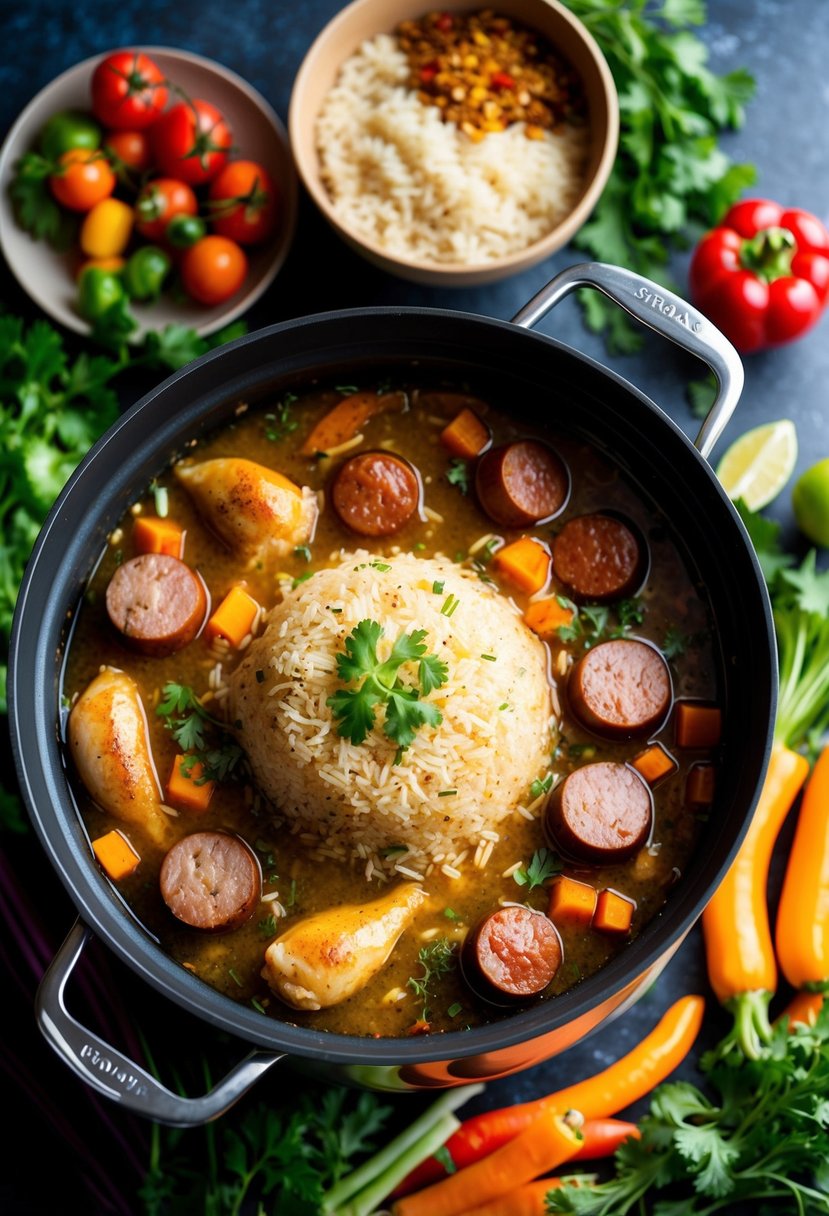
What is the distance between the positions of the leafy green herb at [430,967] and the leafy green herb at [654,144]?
2.37 meters

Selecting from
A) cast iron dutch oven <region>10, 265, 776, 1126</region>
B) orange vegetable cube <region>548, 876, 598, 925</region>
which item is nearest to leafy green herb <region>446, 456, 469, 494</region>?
cast iron dutch oven <region>10, 265, 776, 1126</region>

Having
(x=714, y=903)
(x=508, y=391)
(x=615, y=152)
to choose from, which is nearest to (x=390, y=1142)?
→ (x=714, y=903)

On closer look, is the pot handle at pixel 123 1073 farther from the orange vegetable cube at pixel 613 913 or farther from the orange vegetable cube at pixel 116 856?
the orange vegetable cube at pixel 613 913

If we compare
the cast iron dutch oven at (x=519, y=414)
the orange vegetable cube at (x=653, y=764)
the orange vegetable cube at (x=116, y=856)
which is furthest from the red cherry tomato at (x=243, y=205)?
the orange vegetable cube at (x=653, y=764)

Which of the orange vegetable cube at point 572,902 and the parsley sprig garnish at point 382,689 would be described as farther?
the orange vegetable cube at point 572,902

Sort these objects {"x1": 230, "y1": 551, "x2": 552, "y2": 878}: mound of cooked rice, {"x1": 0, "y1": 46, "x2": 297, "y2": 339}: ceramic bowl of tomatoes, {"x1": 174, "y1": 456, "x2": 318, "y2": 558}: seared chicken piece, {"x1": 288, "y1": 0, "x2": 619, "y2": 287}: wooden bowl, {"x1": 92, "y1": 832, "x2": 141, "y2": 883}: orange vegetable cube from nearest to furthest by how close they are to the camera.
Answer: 1. {"x1": 230, "y1": 551, "x2": 552, "y2": 878}: mound of cooked rice
2. {"x1": 92, "y1": 832, "x2": 141, "y2": 883}: orange vegetable cube
3. {"x1": 174, "y1": 456, "x2": 318, "y2": 558}: seared chicken piece
4. {"x1": 288, "y1": 0, "x2": 619, "y2": 287}: wooden bowl
5. {"x1": 0, "y1": 46, "x2": 297, "y2": 339}: ceramic bowl of tomatoes

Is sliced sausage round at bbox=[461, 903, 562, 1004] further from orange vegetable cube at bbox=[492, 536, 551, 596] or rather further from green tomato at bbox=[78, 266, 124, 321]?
green tomato at bbox=[78, 266, 124, 321]

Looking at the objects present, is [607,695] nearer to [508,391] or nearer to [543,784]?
[543,784]

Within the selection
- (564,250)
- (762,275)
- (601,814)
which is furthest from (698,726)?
(564,250)

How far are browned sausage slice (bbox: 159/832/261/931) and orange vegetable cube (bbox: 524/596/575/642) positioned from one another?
102cm

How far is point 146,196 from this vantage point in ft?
14.6

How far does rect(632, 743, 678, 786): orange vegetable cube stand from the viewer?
11.0 ft

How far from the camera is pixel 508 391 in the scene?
364 cm

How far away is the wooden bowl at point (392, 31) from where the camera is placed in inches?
164
